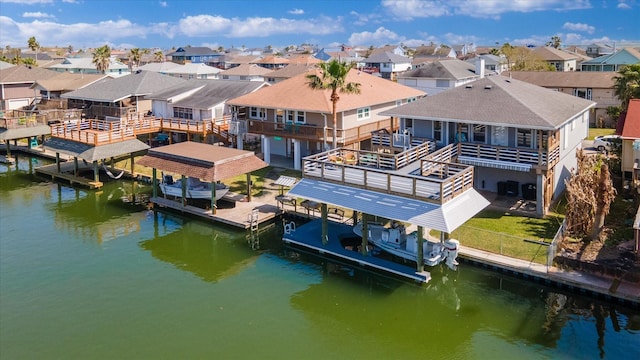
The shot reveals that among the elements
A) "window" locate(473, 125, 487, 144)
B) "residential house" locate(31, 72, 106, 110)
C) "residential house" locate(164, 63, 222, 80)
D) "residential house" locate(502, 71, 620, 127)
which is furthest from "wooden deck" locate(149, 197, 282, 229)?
"residential house" locate(164, 63, 222, 80)

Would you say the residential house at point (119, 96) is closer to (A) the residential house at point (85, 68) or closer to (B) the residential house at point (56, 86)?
(B) the residential house at point (56, 86)

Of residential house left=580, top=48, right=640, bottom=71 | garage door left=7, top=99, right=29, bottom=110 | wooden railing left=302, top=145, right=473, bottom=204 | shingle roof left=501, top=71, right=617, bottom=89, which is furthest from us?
residential house left=580, top=48, right=640, bottom=71

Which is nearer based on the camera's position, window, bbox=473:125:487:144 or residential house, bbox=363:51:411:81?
window, bbox=473:125:487:144

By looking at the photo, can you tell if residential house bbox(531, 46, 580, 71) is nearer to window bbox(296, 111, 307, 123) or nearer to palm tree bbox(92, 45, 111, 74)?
window bbox(296, 111, 307, 123)

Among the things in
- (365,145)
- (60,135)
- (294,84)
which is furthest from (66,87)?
(365,145)

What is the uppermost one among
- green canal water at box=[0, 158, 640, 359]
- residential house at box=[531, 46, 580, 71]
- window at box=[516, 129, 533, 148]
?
residential house at box=[531, 46, 580, 71]

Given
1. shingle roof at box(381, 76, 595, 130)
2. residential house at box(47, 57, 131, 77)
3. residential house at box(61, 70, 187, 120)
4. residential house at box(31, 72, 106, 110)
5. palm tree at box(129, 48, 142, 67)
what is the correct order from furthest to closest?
1. palm tree at box(129, 48, 142, 67)
2. residential house at box(47, 57, 131, 77)
3. residential house at box(31, 72, 106, 110)
4. residential house at box(61, 70, 187, 120)
5. shingle roof at box(381, 76, 595, 130)

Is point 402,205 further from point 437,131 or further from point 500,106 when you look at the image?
point 437,131
